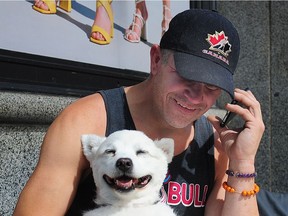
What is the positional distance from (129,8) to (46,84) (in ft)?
2.70

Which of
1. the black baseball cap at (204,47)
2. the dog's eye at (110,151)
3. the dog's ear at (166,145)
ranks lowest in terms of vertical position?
the dog's ear at (166,145)

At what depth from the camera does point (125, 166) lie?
1.30 meters

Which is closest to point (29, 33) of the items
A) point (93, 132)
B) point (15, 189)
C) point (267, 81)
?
point (15, 189)

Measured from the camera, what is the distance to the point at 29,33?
223 cm

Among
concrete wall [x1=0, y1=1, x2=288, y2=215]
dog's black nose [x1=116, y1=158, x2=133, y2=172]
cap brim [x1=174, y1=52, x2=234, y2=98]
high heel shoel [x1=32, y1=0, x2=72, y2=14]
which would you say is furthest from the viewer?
concrete wall [x1=0, y1=1, x2=288, y2=215]

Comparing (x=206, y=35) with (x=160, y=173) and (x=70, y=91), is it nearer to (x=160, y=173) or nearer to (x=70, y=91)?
(x=160, y=173)

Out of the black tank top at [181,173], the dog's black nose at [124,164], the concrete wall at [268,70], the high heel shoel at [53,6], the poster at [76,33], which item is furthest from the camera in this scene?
the concrete wall at [268,70]

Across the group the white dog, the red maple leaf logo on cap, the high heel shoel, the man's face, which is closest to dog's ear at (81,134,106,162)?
the white dog

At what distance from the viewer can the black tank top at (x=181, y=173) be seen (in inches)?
61.0

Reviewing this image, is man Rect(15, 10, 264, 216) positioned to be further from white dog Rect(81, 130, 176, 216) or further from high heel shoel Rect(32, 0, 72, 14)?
high heel shoel Rect(32, 0, 72, 14)

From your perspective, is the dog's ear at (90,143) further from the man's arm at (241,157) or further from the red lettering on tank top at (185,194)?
the man's arm at (241,157)

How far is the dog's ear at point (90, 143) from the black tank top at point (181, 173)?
131mm

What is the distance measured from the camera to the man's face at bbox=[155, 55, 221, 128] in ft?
4.76

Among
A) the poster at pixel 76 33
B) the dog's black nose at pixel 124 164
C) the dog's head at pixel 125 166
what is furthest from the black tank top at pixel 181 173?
the poster at pixel 76 33
